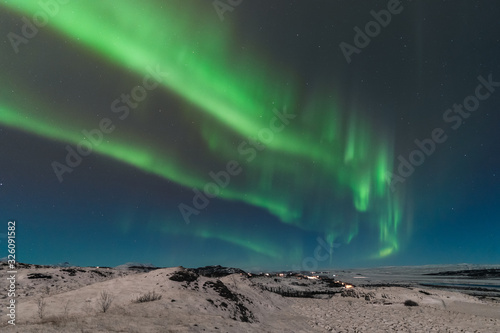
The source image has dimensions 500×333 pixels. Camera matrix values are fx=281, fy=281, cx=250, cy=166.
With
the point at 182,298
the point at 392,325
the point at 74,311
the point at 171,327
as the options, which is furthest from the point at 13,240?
the point at 392,325

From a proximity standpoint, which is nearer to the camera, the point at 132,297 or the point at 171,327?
the point at 171,327

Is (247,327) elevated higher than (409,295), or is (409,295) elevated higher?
(409,295)

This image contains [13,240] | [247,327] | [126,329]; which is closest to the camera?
[126,329]

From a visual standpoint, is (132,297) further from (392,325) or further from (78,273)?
(78,273)

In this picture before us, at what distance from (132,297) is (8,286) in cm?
1485

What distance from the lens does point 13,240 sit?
11188 millimetres

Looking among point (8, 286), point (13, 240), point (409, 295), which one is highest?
point (409, 295)

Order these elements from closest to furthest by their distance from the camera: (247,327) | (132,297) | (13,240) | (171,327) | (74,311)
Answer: (171,327)
(13,240)
(247,327)
(74,311)
(132,297)

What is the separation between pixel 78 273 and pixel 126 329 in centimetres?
3429

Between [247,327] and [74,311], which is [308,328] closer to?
[247,327]

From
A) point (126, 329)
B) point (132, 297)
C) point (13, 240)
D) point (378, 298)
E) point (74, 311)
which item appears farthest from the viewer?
point (378, 298)

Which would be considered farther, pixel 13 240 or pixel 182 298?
pixel 182 298

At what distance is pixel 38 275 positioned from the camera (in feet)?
99.5

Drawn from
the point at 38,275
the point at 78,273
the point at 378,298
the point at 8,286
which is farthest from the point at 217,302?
the point at 378,298
